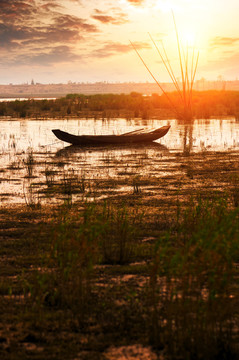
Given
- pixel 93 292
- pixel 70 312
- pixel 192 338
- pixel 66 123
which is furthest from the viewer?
pixel 66 123

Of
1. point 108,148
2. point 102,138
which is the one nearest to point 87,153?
point 108,148

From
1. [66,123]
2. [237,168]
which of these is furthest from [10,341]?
[66,123]

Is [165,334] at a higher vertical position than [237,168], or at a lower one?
lower

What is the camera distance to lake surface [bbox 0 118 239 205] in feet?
36.1

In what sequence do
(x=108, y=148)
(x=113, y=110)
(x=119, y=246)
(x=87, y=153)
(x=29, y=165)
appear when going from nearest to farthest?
(x=119, y=246)
(x=29, y=165)
(x=87, y=153)
(x=108, y=148)
(x=113, y=110)

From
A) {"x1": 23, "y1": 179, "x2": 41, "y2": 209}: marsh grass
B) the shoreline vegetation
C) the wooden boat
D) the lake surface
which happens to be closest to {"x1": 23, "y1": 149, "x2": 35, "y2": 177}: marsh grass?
the lake surface

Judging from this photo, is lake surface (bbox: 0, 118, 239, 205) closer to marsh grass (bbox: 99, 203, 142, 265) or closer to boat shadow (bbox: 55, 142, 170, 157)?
boat shadow (bbox: 55, 142, 170, 157)

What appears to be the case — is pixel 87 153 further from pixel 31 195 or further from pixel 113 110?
pixel 113 110

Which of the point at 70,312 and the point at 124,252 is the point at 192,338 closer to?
the point at 70,312

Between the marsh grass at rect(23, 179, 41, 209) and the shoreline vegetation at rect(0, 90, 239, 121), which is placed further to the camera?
the shoreline vegetation at rect(0, 90, 239, 121)

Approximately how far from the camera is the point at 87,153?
15203mm

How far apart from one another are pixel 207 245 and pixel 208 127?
20.2 meters

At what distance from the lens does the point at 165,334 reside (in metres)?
3.30

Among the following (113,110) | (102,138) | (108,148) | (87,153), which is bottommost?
(87,153)
